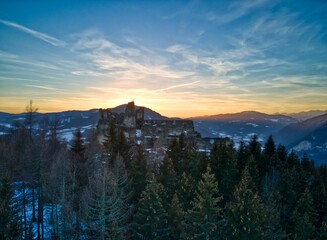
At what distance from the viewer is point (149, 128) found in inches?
2349

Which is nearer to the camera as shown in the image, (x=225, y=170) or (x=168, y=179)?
(x=168, y=179)

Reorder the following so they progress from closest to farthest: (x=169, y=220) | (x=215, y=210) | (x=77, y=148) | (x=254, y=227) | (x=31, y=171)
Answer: (x=254, y=227)
(x=215, y=210)
(x=169, y=220)
(x=31, y=171)
(x=77, y=148)

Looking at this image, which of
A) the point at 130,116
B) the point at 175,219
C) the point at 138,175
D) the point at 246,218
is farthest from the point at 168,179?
the point at 130,116

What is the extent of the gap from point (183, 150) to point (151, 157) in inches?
483

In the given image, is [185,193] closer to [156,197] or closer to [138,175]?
[156,197]

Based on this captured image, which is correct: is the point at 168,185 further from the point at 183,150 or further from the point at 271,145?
the point at 271,145

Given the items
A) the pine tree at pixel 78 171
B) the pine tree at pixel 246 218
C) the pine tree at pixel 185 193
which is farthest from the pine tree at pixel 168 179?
the pine tree at pixel 246 218

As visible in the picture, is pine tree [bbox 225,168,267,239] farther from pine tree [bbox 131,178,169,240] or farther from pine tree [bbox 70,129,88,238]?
pine tree [bbox 70,129,88,238]

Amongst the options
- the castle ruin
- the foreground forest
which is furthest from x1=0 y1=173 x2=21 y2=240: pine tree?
the castle ruin

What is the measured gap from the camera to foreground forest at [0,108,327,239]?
23391mm

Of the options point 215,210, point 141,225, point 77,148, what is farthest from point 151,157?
point 215,210

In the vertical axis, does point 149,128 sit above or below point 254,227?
above

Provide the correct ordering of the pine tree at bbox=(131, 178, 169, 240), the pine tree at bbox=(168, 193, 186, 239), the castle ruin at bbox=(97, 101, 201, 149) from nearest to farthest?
the pine tree at bbox=(131, 178, 169, 240) < the pine tree at bbox=(168, 193, 186, 239) < the castle ruin at bbox=(97, 101, 201, 149)

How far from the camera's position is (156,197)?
2644cm
